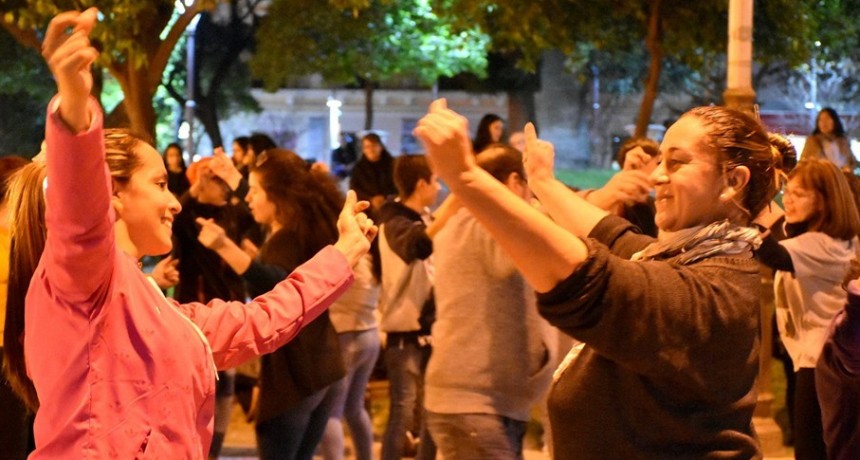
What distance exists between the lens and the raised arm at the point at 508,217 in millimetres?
2691

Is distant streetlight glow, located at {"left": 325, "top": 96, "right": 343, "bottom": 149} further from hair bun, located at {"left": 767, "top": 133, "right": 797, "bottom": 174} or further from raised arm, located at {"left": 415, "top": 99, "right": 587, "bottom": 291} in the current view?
raised arm, located at {"left": 415, "top": 99, "right": 587, "bottom": 291}

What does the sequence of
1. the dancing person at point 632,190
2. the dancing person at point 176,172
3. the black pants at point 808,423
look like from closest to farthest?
the dancing person at point 632,190 < the black pants at point 808,423 < the dancing person at point 176,172

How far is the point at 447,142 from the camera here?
2.66 meters

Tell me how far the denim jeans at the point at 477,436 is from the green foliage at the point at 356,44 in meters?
18.1

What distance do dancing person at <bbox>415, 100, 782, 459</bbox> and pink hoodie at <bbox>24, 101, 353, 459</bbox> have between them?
705 mm

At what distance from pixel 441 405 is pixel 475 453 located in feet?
0.79

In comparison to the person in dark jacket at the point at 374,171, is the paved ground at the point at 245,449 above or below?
below

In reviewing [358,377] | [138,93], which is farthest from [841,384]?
[138,93]

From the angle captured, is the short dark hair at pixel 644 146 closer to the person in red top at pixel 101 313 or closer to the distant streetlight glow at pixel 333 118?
the person in red top at pixel 101 313

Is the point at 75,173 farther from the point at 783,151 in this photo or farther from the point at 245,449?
the point at 245,449

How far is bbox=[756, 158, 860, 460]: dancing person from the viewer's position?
6973 millimetres

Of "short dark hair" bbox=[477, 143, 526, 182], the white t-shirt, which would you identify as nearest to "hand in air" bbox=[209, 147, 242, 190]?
"short dark hair" bbox=[477, 143, 526, 182]

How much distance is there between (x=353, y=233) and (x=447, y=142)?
3.81 feet

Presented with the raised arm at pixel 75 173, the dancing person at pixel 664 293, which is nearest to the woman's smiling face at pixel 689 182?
the dancing person at pixel 664 293
